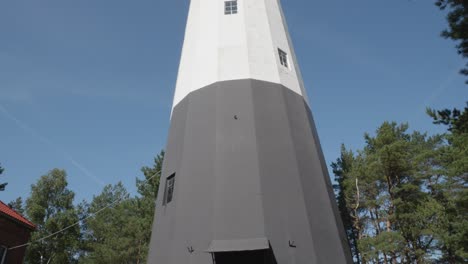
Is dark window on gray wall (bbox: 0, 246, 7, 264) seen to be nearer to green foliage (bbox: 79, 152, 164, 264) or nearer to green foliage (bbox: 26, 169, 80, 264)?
green foliage (bbox: 79, 152, 164, 264)

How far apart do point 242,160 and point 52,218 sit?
25642 millimetres

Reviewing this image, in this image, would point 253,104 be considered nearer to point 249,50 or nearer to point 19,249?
point 249,50

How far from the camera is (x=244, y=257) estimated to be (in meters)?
7.26

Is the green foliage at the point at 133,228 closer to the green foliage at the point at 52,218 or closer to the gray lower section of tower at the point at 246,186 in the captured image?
the green foliage at the point at 52,218

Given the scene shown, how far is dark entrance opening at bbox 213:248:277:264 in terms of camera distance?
279 inches

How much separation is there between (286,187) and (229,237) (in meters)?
1.90

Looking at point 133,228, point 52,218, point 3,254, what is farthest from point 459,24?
point 52,218

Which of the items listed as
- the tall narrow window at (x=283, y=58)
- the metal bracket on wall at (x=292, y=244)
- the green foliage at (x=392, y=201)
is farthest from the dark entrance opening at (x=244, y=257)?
the green foliage at (x=392, y=201)

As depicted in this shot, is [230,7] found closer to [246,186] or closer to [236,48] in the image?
[236,48]

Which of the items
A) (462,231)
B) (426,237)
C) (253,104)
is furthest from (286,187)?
(426,237)

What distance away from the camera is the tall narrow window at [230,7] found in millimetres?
11469

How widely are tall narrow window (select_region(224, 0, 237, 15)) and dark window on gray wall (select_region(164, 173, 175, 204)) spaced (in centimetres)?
598

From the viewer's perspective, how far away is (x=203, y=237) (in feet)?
24.3

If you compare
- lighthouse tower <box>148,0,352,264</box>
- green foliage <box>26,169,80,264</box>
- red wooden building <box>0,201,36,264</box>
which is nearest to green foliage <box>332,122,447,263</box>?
lighthouse tower <box>148,0,352,264</box>
